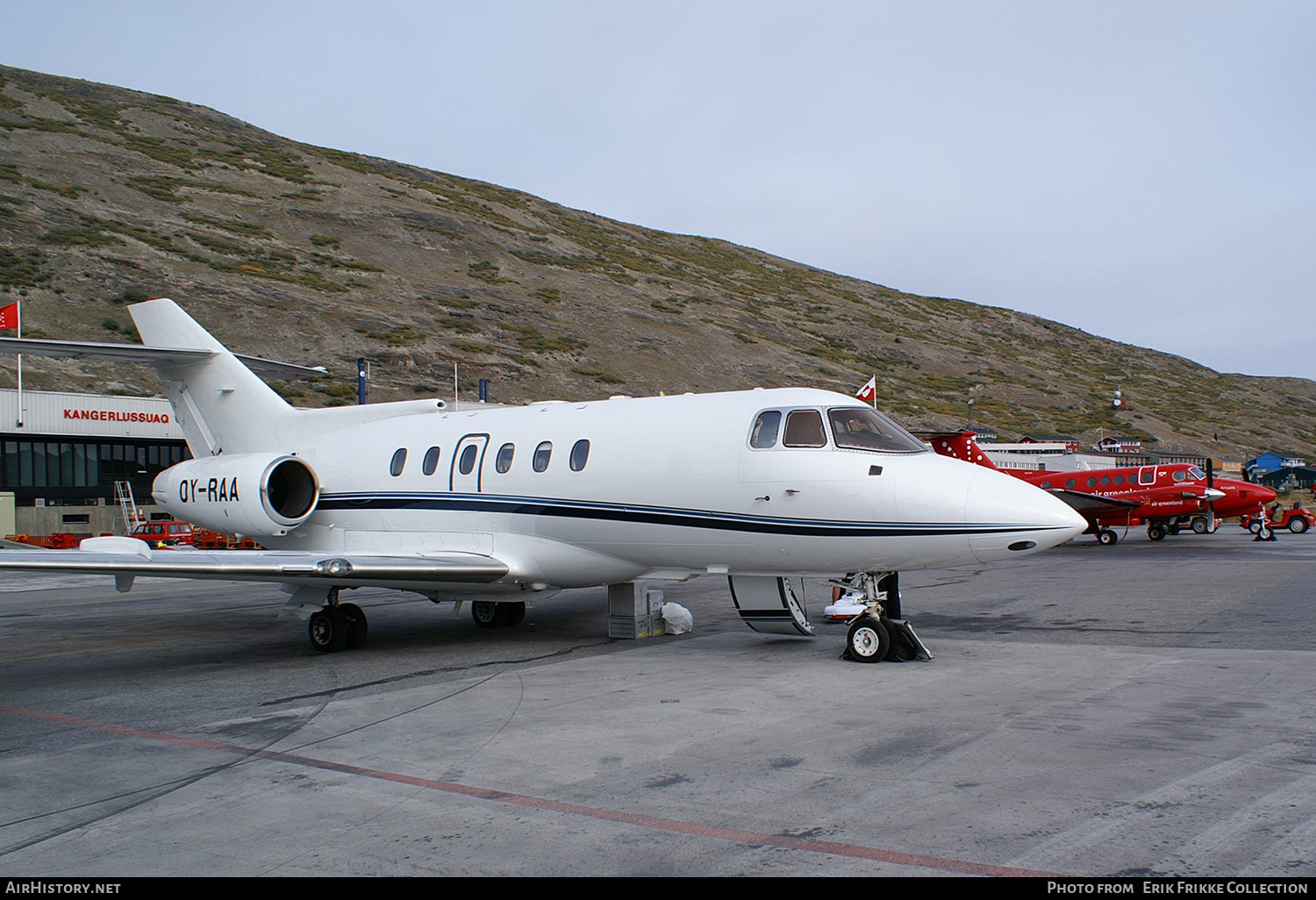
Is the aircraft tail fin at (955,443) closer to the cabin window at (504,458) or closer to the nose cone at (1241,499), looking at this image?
the cabin window at (504,458)

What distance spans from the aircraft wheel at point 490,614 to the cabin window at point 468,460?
221 cm

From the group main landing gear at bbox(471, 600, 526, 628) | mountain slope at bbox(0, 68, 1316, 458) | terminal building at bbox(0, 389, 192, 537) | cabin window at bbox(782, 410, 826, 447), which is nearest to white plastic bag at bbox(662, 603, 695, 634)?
main landing gear at bbox(471, 600, 526, 628)

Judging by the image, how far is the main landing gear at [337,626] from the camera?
1170 centimetres

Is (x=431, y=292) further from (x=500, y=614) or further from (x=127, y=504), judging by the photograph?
(x=500, y=614)

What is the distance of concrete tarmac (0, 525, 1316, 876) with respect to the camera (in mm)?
4613

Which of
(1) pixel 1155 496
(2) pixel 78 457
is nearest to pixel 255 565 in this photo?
(1) pixel 1155 496

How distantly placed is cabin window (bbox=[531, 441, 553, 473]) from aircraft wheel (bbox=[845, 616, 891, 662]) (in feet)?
13.3

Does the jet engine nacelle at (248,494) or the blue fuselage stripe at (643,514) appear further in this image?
the jet engine nacelle at (248,494)

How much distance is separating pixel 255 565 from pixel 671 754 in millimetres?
5764

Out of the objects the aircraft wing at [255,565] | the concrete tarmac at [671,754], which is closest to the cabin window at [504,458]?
the aircraft wing at [255,565]

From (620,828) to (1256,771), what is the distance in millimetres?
3665

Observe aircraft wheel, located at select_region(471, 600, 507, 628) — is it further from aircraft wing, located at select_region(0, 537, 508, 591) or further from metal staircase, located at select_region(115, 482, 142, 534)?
metal staircase, located at select_region(115, 482, 142, 534)

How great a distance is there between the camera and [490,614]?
13.8m
